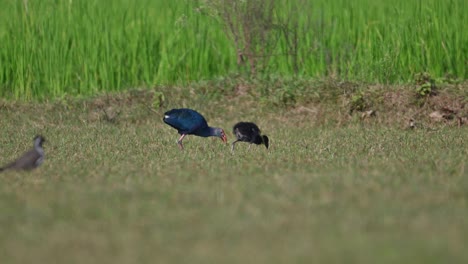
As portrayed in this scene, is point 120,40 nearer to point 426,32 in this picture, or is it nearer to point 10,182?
point 426,32

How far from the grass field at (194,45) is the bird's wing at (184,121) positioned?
278 centimetres

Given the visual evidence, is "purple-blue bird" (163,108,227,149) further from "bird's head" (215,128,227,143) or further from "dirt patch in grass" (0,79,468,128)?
"dirt patch in grass" (0,79,468,128)

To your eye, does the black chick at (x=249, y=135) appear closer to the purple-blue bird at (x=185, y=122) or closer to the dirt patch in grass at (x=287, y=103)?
the purple-blue bird at (x=185, y=122)

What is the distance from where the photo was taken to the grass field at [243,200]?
17.5ft

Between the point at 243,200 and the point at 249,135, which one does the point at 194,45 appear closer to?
the point at 249,135

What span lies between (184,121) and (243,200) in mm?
3949

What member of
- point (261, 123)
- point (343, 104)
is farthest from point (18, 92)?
point (343, 104)

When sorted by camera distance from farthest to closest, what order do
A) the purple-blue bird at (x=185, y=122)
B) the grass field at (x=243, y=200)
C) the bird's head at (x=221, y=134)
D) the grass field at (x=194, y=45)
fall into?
the grass field at (x=194, y=45) → the bird's head at (x=221, y=134) → the purple-blue bird at (x=185, y=122) → the grass field at (x=243, y=200)

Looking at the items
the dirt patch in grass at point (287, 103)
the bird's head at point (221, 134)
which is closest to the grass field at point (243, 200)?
the bird's head at point (221, 134)

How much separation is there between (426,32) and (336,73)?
1.31m

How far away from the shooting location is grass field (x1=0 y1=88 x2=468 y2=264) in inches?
210

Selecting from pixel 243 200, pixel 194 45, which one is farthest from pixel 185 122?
pixel 243 200

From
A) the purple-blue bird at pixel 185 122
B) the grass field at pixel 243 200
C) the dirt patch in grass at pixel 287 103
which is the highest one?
the grass field at pixel 243 200

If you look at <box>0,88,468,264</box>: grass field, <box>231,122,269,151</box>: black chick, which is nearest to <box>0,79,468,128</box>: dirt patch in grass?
<box>0,88,468,264</box>: grass field
